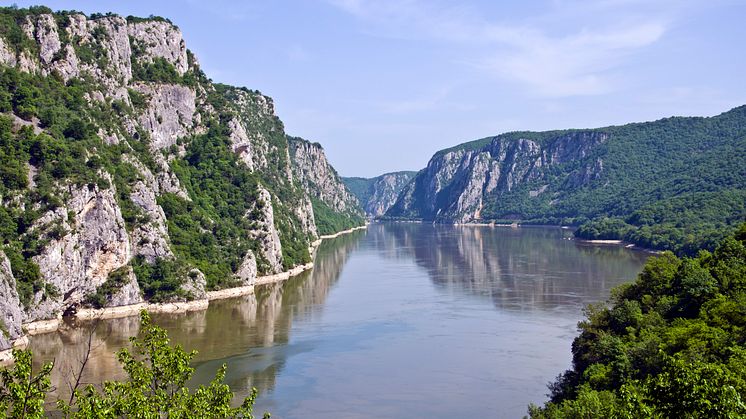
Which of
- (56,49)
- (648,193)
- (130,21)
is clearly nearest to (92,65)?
(56,49)

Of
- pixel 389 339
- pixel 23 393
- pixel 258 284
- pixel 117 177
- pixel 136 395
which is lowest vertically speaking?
pixel 389 339

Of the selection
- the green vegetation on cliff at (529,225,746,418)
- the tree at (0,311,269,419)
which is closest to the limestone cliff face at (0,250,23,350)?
the green vegetation on cliff at (529,225,746,418)

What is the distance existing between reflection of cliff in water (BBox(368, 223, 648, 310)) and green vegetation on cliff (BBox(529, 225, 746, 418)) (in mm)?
19425

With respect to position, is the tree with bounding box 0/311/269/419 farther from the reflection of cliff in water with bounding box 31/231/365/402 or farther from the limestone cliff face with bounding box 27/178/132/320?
the limestone cliff face with bounding box 27/178/132/320

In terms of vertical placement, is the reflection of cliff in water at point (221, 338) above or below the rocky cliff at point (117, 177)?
below

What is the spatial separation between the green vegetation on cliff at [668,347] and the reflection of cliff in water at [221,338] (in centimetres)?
1928

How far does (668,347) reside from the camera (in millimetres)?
34250

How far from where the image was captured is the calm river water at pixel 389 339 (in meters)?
40.8

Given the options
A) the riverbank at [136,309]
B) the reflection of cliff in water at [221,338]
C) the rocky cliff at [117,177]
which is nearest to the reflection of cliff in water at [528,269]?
the reflection of cliff in water at [221,338]

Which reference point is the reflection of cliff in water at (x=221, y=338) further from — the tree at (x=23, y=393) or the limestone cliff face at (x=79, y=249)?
the tree at (x=23, y=393)

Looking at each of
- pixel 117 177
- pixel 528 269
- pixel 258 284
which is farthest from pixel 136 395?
pixel 528 269

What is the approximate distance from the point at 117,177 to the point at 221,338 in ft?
90.7

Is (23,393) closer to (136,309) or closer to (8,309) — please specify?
(8,309)

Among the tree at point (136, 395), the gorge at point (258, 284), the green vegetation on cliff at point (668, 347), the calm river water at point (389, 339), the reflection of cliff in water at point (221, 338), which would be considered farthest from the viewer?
the reflection of cliff in water at point (221, 338)
